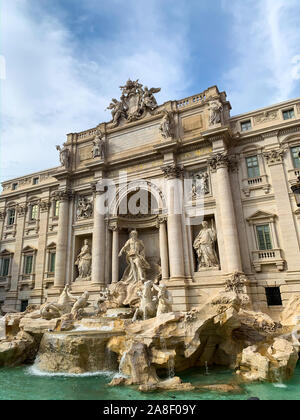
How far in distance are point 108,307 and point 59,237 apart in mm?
7301

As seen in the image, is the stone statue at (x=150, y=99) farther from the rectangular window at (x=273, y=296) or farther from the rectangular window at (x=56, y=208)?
the rectangular window at (x=273, y=296)

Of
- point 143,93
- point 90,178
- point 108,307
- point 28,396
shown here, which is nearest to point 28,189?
point 90,178

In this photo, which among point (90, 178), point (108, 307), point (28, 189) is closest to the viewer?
point (108, 307)

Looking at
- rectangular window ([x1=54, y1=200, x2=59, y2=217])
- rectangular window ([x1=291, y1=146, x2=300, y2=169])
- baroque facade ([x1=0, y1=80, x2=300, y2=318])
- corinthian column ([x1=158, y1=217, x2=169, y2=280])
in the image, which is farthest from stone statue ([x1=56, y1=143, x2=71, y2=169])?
rectangular window ([x1=291, y1=146, x2=300, y2=169])

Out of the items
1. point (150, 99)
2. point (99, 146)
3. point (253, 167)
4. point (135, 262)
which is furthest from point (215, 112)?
point (135, 262)

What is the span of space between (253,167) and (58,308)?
13.9 m

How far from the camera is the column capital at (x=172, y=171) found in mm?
18953

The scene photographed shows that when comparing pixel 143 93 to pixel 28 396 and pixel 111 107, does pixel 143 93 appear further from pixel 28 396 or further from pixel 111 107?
pixel 28 396

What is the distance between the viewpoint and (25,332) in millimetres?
12883

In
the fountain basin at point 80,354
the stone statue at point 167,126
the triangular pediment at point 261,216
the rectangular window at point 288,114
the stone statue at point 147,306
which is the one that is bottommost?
the fountain basin at point 80,354

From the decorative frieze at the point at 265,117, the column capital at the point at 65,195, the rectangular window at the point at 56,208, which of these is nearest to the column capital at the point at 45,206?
the rectangular window at the point at 56,208

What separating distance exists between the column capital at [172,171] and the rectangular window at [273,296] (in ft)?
28.3

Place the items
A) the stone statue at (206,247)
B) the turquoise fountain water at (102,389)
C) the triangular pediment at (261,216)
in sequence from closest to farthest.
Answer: the turquoise fountain water at (102,389) → the triangular pediment at (261,216) → the stone statue at (206,247)

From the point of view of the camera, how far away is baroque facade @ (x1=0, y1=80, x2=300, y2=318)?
16266 mm
